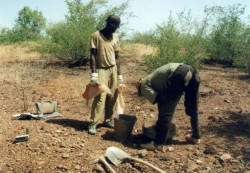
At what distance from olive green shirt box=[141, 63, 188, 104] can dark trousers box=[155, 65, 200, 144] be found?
0.19ft

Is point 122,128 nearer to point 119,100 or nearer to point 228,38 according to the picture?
point 119,100

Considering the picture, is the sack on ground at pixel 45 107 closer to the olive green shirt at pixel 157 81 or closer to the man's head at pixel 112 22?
the man's head at pixel 112 22

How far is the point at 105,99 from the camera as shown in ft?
12.5

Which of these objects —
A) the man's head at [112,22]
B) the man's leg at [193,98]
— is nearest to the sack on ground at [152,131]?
the man's leg at [193,98]

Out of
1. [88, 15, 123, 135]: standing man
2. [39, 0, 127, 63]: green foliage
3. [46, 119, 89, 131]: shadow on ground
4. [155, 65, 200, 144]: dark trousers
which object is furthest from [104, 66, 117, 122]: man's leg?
[39, 0, 127, 63]: green foliage

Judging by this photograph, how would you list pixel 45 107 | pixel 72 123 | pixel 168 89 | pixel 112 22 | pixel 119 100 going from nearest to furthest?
pixel 168 89 → pixel 112 22 → pixel 119 100 → pixel 72 123 → pixel 45 107

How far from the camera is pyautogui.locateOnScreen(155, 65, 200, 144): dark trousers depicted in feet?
9.70

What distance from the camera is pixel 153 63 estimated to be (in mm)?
6090

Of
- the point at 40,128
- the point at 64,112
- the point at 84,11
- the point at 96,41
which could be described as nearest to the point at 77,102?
the point at 64,112

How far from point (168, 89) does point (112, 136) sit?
115 centimetres

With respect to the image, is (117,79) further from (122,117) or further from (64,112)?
(64,112)

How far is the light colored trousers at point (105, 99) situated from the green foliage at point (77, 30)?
16.0 feet

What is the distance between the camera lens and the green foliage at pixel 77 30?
27.7 feet

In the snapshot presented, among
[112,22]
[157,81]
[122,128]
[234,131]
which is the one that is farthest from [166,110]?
[112,22]
